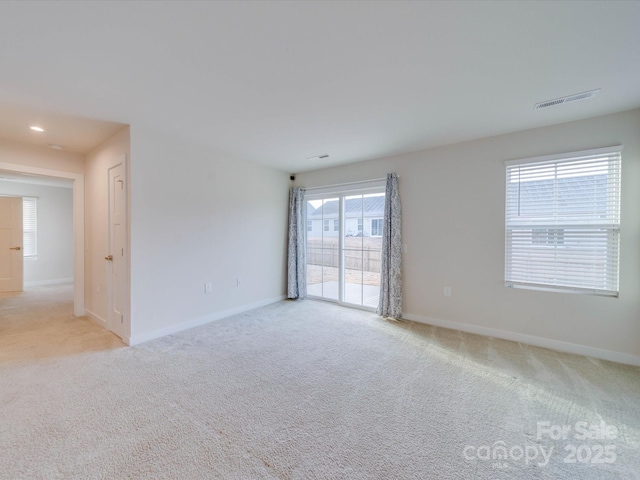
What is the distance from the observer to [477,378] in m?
2.45

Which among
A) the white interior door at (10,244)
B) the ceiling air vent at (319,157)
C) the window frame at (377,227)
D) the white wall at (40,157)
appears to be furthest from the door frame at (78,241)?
the window frame at (377,227)

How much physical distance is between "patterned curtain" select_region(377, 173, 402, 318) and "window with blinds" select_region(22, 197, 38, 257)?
26.9 ft

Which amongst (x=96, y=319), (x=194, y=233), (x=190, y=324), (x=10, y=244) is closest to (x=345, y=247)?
(x=194, y=233)

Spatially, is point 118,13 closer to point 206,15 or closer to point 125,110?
point 206,15

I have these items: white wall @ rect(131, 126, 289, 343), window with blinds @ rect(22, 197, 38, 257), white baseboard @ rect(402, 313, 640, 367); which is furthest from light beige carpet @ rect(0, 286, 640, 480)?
window with blinds @ rect(22, 197, 38, 257)

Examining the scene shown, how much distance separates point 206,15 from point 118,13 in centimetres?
49

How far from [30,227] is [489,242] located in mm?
9594

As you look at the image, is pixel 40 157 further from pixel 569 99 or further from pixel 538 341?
pixel 538 341

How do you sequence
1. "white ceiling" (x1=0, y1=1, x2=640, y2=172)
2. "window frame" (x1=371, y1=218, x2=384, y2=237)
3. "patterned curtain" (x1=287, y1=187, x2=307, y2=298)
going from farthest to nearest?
"patterned curtain" (x1=287, y1=187, x2=307, y2=298)
"window frame" (x1=371, y1=218, x2=384, y2=237)
"white ceiling" (x1=0, y1=1, x2=640, y2=172)

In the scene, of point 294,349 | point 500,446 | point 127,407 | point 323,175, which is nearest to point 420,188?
point 323,175

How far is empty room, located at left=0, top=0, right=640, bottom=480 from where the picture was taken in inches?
62.5

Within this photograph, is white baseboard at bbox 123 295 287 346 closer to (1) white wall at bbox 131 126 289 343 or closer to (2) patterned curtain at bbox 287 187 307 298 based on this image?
(1) white wall at bbox 131 126 289 343

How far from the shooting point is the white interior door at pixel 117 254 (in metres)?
3.20

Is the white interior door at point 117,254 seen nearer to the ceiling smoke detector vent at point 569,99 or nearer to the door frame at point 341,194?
the door frame at point 341,194
